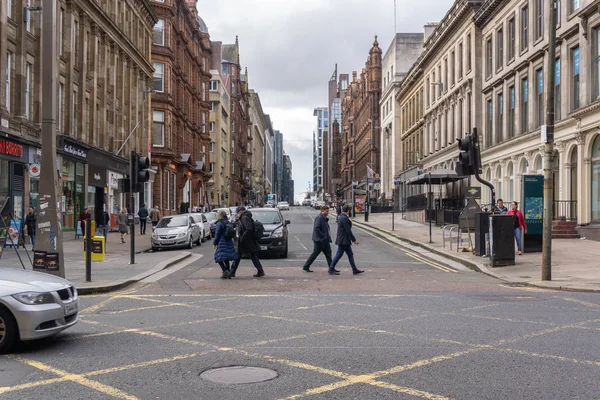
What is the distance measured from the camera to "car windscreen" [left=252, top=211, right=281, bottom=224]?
2162cm

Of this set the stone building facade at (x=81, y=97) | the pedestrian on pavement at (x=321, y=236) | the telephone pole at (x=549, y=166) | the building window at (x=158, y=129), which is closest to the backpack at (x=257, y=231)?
the pedestrian on pavement at (x=321, y=236)

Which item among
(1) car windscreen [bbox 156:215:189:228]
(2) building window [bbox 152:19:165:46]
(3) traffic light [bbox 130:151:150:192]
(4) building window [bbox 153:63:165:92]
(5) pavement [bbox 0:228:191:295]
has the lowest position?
(5) pavement [bbox 0:228:191:295]

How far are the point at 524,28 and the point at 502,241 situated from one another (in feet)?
66.8

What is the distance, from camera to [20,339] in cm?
718

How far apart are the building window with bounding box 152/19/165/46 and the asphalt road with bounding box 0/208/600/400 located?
138 ft

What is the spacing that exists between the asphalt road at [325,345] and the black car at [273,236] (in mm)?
7020

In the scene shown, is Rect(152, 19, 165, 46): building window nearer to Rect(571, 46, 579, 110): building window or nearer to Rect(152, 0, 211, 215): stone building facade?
Rect(152, 0, 211, 215): stone building facade

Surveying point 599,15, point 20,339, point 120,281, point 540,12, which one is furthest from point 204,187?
point 20,339

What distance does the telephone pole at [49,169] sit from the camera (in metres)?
12.8

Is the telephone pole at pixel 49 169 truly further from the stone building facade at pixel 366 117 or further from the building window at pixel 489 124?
the stone building facade at pixel 366 117

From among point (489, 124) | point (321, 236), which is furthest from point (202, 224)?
point (489, 124)

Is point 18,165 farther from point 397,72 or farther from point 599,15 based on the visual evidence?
point 397,72

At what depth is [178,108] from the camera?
56.3 metres

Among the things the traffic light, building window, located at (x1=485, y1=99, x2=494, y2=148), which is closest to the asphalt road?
the traffic light
